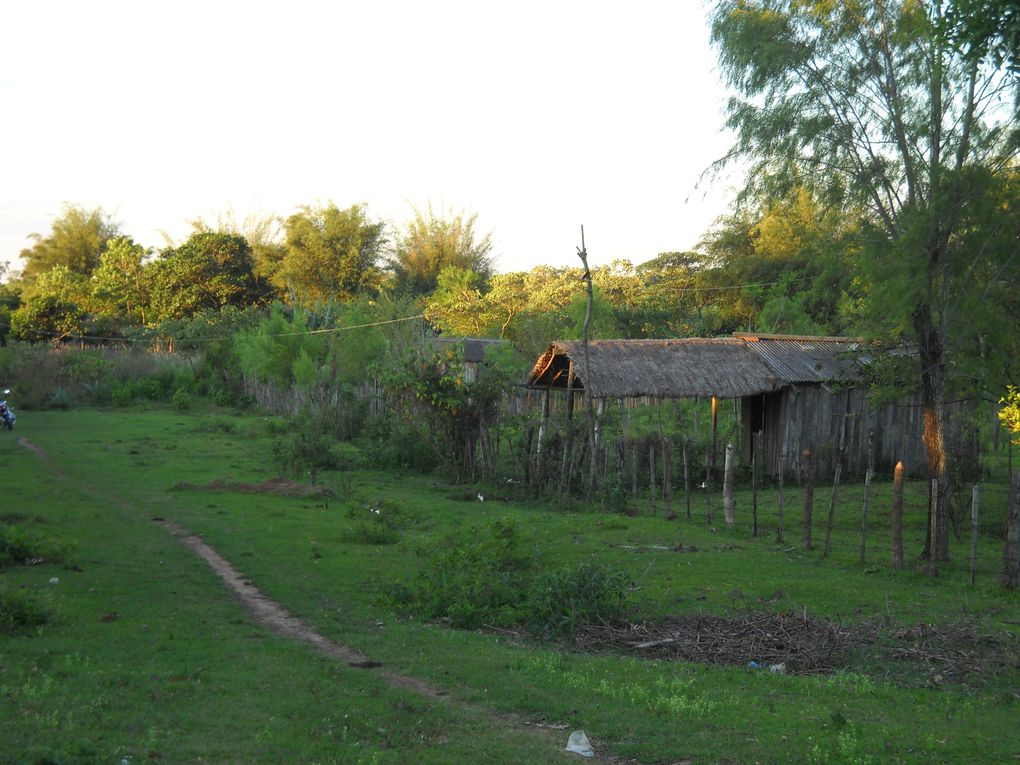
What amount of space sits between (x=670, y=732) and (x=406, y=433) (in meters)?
15.5

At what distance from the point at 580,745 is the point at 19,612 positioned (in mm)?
4769

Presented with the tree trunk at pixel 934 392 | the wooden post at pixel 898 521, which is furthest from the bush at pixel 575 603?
the tree trunk at pixel 934 392

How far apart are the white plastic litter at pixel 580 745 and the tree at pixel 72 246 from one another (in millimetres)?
67408

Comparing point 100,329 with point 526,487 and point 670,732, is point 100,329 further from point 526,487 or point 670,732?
point 670,732

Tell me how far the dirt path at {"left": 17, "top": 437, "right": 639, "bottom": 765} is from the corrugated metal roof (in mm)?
Answer: 12932

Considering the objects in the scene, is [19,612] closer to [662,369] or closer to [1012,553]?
[1012,553]

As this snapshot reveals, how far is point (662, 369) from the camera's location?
2053 centimetres

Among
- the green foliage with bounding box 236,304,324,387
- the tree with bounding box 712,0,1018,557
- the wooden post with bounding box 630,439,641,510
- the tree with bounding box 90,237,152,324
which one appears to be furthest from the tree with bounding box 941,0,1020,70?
the tree with bounding box 90,237,152,324

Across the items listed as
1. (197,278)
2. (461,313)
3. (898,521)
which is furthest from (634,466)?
(197,278)

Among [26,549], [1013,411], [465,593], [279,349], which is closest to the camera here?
[465,593]

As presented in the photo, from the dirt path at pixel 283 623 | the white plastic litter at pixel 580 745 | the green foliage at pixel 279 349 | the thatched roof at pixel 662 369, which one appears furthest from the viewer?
the green foliage at pixel 279 349

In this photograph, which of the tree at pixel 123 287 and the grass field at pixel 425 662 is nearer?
the grass field at pixel 425 662

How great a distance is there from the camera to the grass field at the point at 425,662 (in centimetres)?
573

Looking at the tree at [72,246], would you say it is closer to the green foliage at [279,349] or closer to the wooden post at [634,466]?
the green foliage at [279,349]
